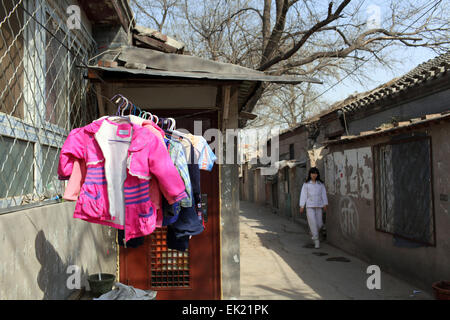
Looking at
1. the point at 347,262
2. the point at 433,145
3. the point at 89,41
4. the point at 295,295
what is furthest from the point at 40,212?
the point at 347,262

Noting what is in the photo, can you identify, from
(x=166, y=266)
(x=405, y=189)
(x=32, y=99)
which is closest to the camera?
(x=32, y=99)

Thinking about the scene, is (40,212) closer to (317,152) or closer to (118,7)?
(118,7)

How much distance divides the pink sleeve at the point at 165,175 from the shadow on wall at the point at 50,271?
3.50 feet

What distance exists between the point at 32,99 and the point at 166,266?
2.88 metres

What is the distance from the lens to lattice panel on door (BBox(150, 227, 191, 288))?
5129 millimetres

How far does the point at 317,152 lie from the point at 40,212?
33.3 feet

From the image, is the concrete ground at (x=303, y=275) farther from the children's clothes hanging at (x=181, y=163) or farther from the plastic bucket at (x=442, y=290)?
the children's clothes hanging at (x=181, y=163)

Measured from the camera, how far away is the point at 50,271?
10.0 ft

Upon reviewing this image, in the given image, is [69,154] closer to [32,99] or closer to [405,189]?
[32,99]

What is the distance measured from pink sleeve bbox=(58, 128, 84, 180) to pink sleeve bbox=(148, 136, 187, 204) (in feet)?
1.79

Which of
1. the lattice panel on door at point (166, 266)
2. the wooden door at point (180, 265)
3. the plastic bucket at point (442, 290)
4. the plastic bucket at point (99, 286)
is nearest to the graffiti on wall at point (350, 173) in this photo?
the plastic bucket at point (442, 290)

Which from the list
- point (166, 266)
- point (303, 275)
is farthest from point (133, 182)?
point (303, 275)

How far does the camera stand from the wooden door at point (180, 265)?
5109 millimetres

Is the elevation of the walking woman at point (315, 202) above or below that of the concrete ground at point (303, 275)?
above
